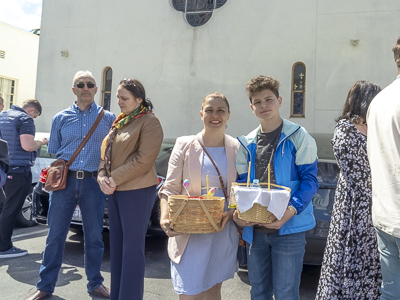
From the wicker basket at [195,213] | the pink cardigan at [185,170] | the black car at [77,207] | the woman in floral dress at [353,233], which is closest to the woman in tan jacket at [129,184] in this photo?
the pink cardigan at [185,170]

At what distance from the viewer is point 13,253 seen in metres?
5.05

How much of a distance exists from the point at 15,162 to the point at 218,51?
773 centimetres

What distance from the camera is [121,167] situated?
308cm

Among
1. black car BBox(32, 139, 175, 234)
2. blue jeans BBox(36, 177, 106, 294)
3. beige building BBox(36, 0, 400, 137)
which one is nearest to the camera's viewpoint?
blue jeans BBox(36, 177, 106, 294)

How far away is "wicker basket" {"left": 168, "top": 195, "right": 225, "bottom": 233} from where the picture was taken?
2.41 m

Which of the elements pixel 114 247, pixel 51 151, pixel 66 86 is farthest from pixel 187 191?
pixel 66 86

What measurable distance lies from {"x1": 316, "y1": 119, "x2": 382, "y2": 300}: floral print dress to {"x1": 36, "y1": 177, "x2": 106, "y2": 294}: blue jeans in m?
2.30

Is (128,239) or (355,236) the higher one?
(355,236)

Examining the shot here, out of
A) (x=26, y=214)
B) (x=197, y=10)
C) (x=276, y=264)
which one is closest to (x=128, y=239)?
(x=276, y=264)

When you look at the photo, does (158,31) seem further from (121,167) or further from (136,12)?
(121,167)

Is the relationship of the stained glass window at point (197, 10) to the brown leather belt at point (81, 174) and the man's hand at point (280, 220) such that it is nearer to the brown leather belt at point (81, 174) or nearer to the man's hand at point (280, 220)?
the brown leather belt at point (81, 174)

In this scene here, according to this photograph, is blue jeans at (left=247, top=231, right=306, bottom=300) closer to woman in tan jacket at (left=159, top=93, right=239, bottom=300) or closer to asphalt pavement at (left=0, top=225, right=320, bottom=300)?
woman in tan jacket at (left=159, top=93, right=239, bottom=300)

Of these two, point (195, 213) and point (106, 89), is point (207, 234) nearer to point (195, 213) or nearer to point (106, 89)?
point (195, 213)

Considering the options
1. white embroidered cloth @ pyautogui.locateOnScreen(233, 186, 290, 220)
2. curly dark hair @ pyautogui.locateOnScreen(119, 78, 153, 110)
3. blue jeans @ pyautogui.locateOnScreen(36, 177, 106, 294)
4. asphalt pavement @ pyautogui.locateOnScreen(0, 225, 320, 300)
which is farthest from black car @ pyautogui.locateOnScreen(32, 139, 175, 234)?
white embroidered cloth @ pyautogui.locateOnScreen(233, 186, 290, 220)
